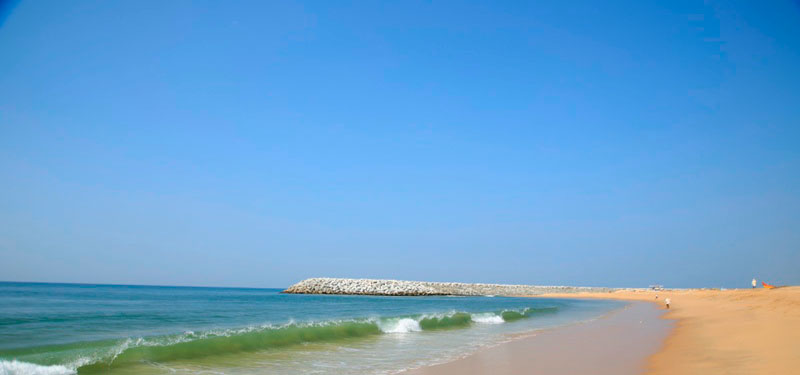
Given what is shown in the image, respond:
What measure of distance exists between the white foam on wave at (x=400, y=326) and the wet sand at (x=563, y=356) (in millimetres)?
5126

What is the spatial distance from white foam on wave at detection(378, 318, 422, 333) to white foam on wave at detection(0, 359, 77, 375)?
10691 millimetres

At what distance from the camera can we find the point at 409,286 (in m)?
70.2

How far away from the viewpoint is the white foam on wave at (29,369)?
885 centimetres

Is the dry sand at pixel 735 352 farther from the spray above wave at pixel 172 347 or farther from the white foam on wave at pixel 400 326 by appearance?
the spray above wave at pixel 172 347

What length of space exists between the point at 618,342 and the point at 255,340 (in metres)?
10.3

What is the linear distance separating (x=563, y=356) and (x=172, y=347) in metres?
9.25

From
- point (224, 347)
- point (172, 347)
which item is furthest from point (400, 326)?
point (172, 347)

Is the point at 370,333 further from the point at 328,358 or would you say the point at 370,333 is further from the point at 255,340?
the point at 328,358

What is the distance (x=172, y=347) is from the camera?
11.5m

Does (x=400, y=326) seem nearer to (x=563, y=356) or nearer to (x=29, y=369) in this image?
(x=563, y=356)

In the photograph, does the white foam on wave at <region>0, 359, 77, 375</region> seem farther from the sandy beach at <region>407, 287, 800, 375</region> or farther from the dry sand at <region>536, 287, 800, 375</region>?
the dry sand at <region>536, 287, 800, 375</region>

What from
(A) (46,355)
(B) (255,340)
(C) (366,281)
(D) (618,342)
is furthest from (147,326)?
(C) (366,281)

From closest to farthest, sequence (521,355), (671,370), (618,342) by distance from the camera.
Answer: (671,370) < (521,355) < (618,342)

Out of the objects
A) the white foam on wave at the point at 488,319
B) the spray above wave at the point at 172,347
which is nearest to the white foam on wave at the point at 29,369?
the spray above wave at the point at 172,347
